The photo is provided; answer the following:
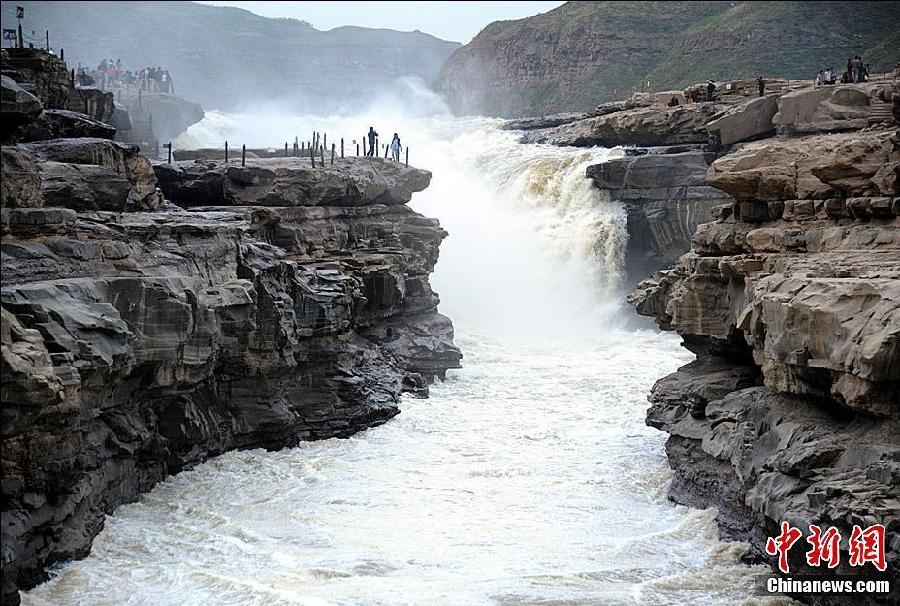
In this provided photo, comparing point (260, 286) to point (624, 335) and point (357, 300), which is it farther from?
A: point (624, 335)

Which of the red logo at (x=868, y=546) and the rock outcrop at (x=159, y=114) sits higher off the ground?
the rock outcrop at (x=159, y=114)

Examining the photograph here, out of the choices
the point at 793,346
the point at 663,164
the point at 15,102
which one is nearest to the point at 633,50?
the point at 663,164

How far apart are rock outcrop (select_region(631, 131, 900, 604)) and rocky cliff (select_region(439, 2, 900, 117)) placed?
29.6 m

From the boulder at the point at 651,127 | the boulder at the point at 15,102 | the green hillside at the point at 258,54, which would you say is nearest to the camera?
the boulder at the point at 15,102

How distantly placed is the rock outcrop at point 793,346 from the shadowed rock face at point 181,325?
7.41m

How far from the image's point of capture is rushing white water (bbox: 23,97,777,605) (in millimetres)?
15297

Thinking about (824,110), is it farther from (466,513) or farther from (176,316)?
(176,316)

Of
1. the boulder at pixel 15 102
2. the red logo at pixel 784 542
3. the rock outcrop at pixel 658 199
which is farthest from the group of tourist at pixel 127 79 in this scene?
the red logo at pixel 784 542

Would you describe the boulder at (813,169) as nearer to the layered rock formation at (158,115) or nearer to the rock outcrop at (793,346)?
the rock outcrop at (793,346)

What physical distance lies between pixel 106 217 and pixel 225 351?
3484 millimetres

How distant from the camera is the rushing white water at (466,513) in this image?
1530 cm

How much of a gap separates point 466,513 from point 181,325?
5493 millimetres

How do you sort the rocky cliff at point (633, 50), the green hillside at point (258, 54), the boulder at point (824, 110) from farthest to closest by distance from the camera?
the green hillside at point (258, 54), the rocky cliff at point (633, 50), the boulder at point (824, 110)

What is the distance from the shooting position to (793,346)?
1548 cm
